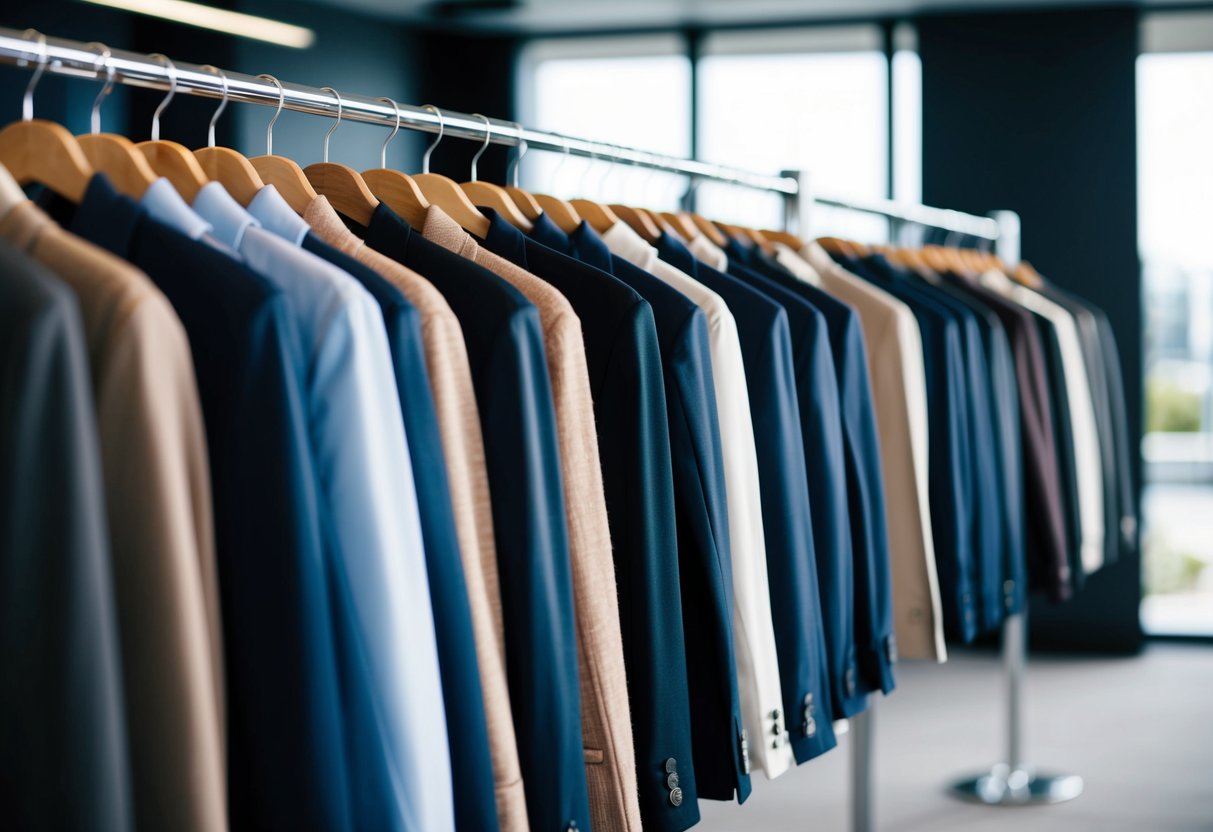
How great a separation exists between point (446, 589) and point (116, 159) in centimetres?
54

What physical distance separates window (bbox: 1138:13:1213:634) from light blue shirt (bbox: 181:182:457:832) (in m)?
5.24

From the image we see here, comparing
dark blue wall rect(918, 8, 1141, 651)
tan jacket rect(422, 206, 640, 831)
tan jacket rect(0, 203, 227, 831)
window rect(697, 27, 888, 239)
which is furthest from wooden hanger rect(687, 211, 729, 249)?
dark blue wall rect(918, 8, 1141, 651)

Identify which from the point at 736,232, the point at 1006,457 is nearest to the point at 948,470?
the point at 1006,457

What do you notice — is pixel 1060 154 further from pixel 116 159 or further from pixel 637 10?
pixel 116 159

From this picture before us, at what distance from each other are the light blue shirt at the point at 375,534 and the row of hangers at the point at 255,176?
0.27 metres

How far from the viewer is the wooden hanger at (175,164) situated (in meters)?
1.33

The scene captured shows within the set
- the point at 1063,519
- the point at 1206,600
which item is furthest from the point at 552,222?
the point at 1206,600

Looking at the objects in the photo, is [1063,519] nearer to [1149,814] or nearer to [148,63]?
[1149,814]

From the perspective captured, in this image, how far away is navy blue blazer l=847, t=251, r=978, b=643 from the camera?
8.73ft

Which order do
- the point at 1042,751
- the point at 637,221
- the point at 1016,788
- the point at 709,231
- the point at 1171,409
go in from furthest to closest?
the point at 1171,409 → the point at 1042,751 → the point at 1016,788 → the point at 709,231 → the point at 637,221

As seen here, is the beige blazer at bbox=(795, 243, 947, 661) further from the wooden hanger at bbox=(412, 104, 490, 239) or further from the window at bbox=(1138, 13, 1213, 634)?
the window at bbox=(1138, 13, 1213, 634)

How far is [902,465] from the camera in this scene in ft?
8.14

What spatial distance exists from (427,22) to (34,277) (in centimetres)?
560

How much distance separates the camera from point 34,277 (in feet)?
2.87
